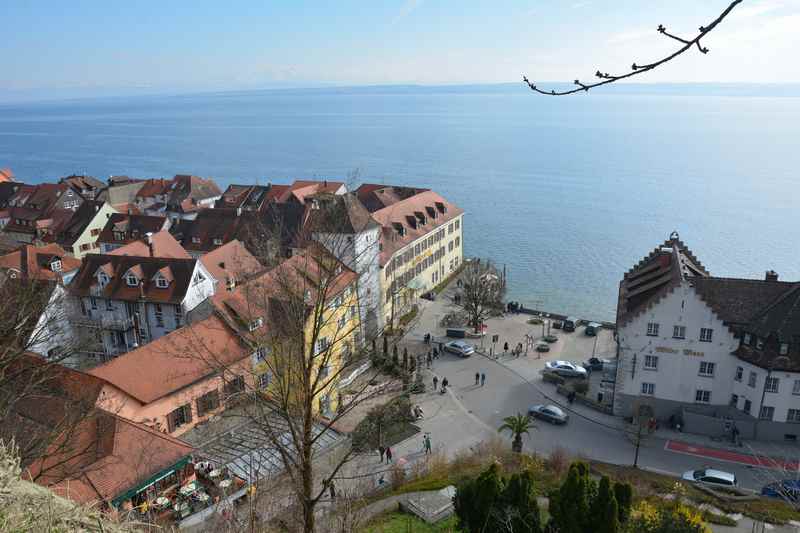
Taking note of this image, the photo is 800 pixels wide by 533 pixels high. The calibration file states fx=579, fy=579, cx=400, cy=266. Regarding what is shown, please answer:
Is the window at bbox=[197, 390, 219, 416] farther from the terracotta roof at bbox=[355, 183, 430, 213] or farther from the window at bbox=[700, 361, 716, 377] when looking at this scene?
the terracotta roof at bbox=[355, 183, 430, 213]

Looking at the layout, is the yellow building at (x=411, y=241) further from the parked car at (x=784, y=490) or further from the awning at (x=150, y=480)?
the parked car at (x=784, y=490)

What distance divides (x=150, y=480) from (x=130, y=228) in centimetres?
4164

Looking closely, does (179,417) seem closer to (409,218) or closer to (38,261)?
(38,261)

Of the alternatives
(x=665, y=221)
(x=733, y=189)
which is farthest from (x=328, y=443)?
(x=733, y=189)

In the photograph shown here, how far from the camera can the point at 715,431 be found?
104 feet

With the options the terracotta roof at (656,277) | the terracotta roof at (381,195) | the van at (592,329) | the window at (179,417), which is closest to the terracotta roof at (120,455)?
the window at (179,417)

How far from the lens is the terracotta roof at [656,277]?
105ft

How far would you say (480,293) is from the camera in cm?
4869

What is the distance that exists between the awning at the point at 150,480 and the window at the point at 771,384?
27876 mm

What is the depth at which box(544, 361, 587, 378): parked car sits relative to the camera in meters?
39.8

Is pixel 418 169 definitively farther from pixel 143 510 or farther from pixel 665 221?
pixel 143 510

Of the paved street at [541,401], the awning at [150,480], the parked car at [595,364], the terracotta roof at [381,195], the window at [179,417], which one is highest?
the terracotta roof at [381,195]

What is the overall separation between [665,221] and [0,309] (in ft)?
299

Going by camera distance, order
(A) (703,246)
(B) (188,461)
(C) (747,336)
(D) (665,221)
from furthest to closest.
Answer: (D) (665,221), (A) (703,246), (C) (747,336), (B) (188,461)
